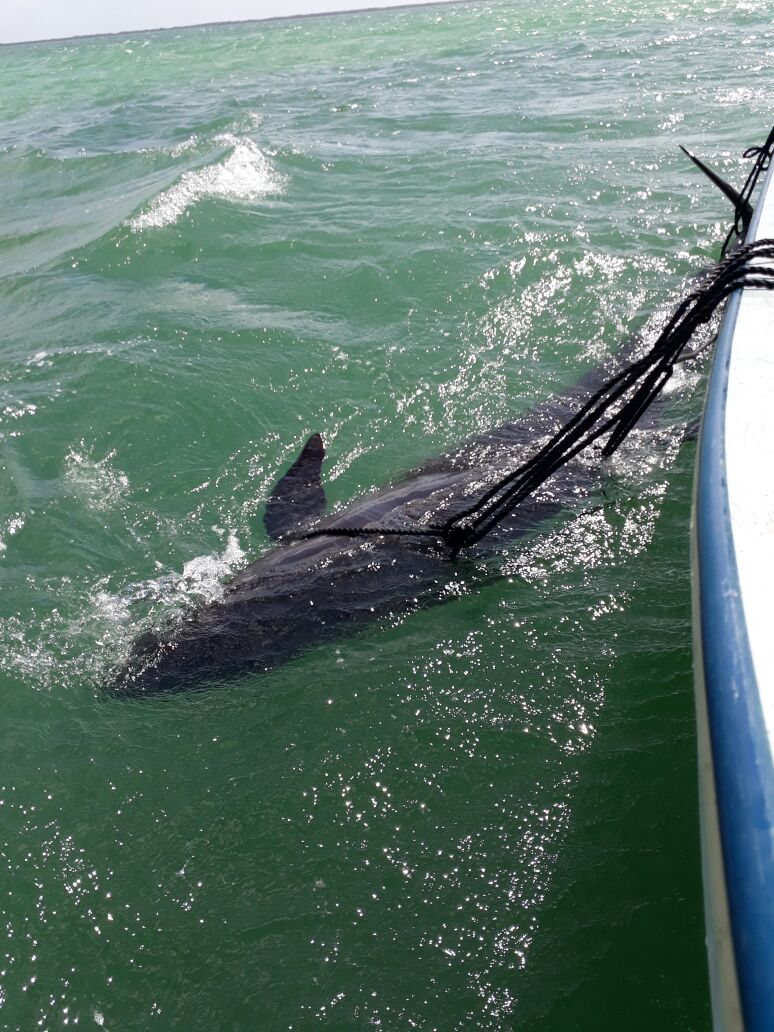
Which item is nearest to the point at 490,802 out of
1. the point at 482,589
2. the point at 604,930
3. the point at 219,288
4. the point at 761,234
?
the point at 604,930

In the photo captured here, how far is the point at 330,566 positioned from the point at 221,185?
26.6 feet

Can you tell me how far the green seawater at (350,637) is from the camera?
10.9 ft

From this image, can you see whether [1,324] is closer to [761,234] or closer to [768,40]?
[761,234]

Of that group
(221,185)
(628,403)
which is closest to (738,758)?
(628,403)

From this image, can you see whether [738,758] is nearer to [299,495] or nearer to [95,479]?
[299,495]

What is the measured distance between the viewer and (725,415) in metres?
3.42

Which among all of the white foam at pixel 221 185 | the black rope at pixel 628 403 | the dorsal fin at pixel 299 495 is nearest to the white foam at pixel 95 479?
the dorsal fin at pixel 299 495

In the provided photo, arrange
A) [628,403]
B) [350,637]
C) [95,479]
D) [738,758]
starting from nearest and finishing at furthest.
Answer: [738,758] < [628,403] < [350,637] < [95,479]

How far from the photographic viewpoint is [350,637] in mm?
4742

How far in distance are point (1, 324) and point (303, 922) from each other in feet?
23.7

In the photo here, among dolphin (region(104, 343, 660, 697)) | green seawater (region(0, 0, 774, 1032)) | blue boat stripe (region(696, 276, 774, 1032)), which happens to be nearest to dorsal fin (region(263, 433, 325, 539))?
dolphin (region(104, 343, 660, 697))

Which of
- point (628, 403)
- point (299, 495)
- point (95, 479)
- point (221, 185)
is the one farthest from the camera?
point (221, 185)

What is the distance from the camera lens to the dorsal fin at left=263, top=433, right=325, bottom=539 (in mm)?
5633

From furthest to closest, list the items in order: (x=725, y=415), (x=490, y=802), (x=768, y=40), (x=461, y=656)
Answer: (x=768, y=40) → (x=461, y=656) → (x=490, y=802) → (x=725, y=415)
